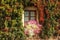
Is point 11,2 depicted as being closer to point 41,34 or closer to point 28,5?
point 28,5

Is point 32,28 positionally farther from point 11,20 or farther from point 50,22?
point 11,20

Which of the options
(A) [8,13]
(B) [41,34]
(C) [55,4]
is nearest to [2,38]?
(A) [8,13]

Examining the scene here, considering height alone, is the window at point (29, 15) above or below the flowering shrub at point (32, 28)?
above

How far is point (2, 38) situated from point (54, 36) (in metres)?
2.38

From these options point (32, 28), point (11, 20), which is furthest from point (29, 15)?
point (11, 20)

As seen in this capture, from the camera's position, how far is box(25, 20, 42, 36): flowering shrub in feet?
35.2

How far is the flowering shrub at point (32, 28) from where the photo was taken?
10719mm

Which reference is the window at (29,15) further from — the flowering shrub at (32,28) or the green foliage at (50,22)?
the green foliage at (50,22)

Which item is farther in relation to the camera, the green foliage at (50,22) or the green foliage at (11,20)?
the green foliage at (50,22)

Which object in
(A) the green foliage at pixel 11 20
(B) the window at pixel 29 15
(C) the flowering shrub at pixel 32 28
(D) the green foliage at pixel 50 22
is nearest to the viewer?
(A) the green foliage at pixel 11 20

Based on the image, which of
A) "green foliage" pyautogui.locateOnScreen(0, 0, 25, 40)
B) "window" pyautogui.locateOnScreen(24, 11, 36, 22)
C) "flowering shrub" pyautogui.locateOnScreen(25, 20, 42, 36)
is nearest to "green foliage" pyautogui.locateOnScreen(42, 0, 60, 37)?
"flowering shrub" pyautogui.locateOnScreen(25, 20, 42, 36)

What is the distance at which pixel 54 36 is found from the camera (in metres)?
11.1

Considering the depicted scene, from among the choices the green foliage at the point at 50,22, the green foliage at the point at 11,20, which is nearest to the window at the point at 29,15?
the green foliage at the point at 50,22

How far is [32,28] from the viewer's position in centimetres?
1079
